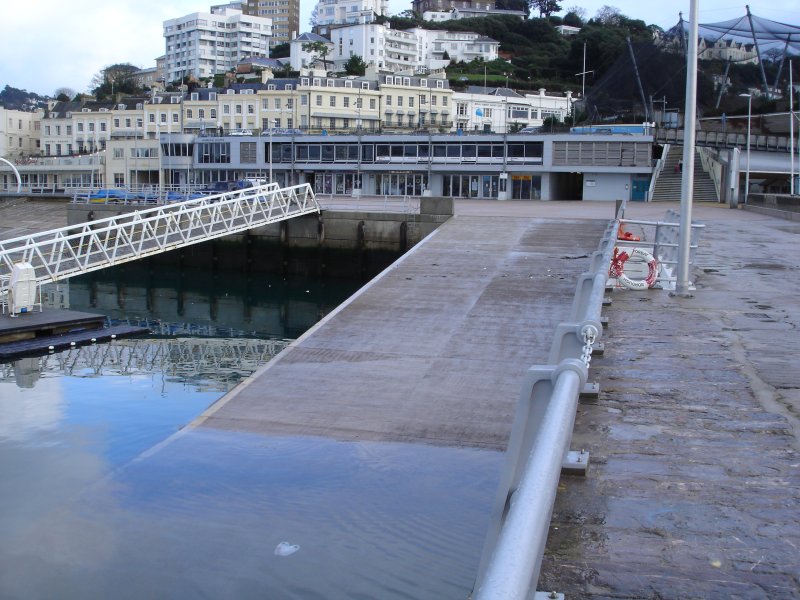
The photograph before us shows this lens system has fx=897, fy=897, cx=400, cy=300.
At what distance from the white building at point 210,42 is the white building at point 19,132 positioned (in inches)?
3063

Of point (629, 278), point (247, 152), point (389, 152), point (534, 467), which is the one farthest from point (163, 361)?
point (247, 152)

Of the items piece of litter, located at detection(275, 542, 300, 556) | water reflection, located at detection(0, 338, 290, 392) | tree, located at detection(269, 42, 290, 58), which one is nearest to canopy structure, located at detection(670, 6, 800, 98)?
water reflection, located at detection(0, 338, 290, 392)

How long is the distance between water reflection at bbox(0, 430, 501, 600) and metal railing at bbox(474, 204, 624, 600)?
163 inches

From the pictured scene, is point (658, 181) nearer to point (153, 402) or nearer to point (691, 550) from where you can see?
point (153, 402)

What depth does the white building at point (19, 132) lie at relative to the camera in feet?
343

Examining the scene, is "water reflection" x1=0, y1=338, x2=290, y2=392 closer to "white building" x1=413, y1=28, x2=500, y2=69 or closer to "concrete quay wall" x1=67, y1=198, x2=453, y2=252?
"concrete quay wall" x1=67, y1=198, x2=453, y2=252

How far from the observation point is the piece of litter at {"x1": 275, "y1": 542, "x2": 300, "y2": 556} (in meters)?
8.97

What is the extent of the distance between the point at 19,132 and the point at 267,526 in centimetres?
11030

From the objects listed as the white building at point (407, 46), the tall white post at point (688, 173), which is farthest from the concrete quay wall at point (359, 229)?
the white building at point (407, 46)

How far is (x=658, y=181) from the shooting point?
60.2 metres

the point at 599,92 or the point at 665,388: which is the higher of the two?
the point at 599,92

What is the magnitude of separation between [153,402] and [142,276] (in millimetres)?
25196

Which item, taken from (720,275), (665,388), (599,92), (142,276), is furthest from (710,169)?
(665,388)

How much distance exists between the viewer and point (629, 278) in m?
11.9
